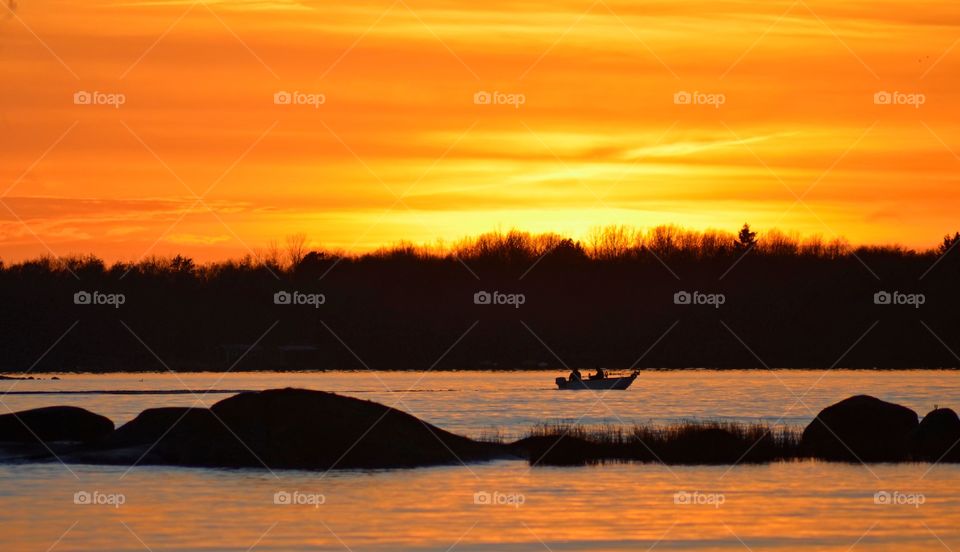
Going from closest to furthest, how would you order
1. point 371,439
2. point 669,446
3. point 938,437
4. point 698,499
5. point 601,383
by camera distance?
point 698,499, point 371,439, point 669,446, point 938,437, point 601,383

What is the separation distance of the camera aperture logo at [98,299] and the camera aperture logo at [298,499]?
13927 cm

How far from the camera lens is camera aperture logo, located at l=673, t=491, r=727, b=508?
1424 inches

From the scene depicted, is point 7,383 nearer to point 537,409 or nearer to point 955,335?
point 537,409

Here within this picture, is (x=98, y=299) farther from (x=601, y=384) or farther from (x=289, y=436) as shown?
(x=289, y=436)

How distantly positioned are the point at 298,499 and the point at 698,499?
30.3 feet

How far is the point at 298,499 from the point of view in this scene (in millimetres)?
Answer: 36906

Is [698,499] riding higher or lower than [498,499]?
lower

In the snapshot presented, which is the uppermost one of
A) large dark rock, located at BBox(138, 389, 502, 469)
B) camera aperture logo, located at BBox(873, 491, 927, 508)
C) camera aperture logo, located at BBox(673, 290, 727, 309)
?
camera aperture logo, located at BBox(673, 290, 727, 309)

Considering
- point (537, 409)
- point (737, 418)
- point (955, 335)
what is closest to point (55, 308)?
point (955, 335)

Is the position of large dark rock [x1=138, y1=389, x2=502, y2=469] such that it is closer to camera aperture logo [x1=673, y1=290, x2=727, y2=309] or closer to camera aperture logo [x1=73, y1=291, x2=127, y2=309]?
camera aperture logo [x1=673, y1=290, x2=727, y2=309]

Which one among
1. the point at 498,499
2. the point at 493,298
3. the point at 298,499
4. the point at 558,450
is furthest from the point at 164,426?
the point at 493,298

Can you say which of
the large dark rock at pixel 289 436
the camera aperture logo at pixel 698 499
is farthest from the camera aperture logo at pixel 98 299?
the camera aperture logo at pixel 698 499

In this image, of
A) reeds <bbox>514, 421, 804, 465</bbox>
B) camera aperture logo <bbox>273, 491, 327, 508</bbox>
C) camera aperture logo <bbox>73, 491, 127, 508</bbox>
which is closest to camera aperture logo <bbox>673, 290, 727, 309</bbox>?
reeds <bbox>514, 421, 804, 465</bbox>

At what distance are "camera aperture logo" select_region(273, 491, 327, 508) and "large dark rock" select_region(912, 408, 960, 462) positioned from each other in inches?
768
